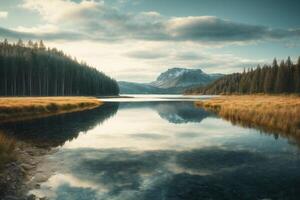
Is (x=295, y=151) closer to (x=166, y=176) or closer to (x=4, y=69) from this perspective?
(x=166, y=176)

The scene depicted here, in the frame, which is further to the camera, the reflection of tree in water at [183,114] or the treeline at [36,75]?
the treeline at [36,75]

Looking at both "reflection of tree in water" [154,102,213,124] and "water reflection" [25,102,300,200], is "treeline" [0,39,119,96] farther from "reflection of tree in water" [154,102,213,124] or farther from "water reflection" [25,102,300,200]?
"water reflection" [25,102,300,200]

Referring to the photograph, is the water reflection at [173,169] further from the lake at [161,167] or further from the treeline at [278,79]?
the treeline at [278,79]

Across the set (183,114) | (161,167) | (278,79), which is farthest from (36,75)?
(161,167)

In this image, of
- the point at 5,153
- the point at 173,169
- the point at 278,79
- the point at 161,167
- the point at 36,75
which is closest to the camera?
the point at 5,153

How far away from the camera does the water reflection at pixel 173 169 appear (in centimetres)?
1077

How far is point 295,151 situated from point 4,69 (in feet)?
340

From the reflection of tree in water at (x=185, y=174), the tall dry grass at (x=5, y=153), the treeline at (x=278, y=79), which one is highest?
the treeline at (x=278, y=79)

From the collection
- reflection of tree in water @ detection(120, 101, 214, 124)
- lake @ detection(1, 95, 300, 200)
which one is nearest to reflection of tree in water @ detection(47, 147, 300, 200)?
lake @ detection(1, 95, 300, 200)

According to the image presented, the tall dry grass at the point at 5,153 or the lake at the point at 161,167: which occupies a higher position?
the tall dry grass at the point at 5,153

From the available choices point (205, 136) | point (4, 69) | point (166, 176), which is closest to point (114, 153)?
point (166, 176)

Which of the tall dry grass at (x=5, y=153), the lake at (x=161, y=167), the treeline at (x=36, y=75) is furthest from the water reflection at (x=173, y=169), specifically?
the treeline at (x=36, y=75)

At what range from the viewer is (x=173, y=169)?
46.8ft

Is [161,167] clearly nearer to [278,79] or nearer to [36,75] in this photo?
[36,75]
